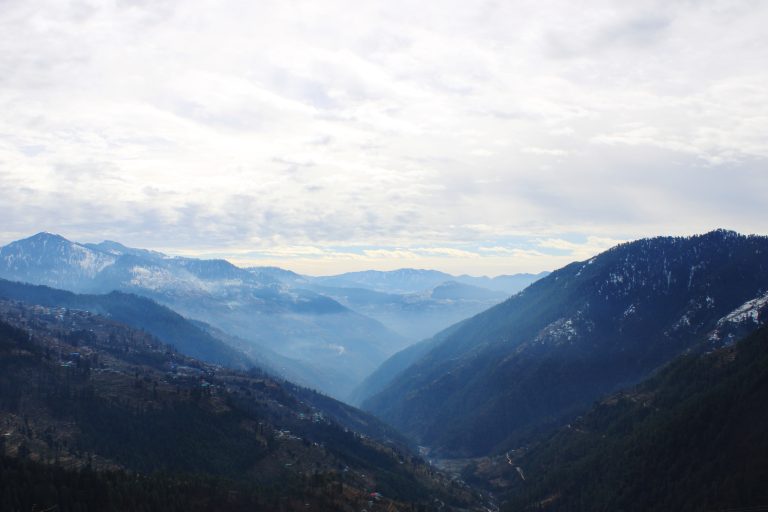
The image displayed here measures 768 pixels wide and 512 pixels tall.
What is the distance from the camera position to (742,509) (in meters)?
192

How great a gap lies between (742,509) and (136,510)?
21438 centimetres

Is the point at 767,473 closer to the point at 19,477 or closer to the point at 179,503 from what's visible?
the point at 179,503

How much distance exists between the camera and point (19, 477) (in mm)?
185875

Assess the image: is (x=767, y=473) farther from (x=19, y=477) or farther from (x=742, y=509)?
(x=19, y=477)

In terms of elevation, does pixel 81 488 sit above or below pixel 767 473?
below

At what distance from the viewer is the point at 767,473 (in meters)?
194

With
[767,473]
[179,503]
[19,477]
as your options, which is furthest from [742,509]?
[19,477]

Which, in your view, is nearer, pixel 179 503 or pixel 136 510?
pixel 136 510

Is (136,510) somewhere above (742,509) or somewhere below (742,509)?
below

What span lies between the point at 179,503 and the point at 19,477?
54.7 m

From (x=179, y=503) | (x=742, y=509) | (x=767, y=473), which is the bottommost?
(x=179, y=503)

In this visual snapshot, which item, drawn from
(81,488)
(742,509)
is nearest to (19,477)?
(81,488)

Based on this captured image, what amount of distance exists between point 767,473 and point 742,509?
16110 mm

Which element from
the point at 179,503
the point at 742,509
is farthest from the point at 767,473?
the point at 179,503
